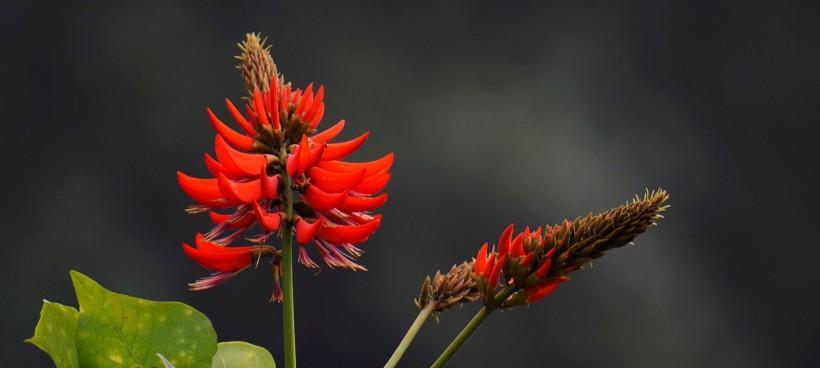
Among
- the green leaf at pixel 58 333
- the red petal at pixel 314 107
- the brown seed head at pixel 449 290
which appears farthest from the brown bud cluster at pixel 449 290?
the green leaf at pixel 58 333

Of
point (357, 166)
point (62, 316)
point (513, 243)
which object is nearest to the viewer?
point (62, 316)

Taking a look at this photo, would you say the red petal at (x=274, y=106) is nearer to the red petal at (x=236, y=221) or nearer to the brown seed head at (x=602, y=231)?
the red petal at (x=236, y=221)

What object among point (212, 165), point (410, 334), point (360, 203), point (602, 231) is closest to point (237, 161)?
point (212, 165)

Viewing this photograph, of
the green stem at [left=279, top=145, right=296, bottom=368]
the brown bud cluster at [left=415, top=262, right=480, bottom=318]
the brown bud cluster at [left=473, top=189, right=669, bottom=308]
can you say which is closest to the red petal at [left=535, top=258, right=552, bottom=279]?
the brown bud cluster at [left=473, top=189, right=669, bottom=308]

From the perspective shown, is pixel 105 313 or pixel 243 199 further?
pixel 243 199

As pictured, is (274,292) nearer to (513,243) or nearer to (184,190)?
(184,190)

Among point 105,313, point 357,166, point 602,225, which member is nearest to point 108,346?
point 105,313

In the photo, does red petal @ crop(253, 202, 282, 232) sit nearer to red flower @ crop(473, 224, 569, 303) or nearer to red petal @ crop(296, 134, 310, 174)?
red petal @ crop(296, 134, 310, 174)

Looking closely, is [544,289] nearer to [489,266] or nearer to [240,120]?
[489,266]
